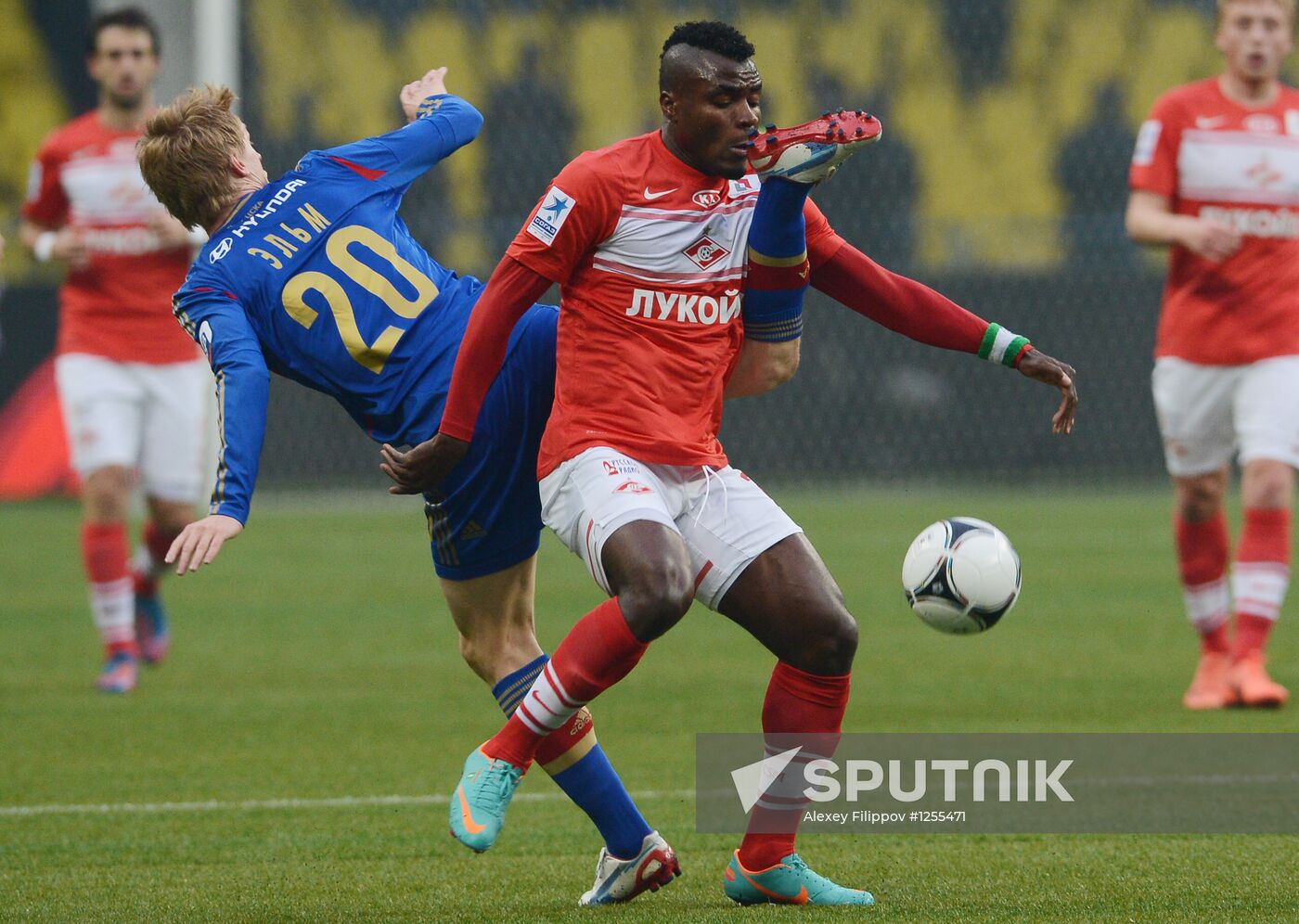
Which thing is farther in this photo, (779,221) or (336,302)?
(336,302)

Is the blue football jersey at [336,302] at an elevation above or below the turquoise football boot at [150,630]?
above

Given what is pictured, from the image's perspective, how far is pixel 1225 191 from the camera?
7195 mm

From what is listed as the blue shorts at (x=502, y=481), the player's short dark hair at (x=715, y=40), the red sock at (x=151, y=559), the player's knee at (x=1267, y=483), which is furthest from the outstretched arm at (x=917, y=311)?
the red sock at (x=151, y=559)

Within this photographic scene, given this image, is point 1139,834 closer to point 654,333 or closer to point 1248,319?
point 654,333

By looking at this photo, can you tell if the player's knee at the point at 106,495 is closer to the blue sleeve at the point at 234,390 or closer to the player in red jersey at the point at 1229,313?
the blue sleeve at the point at 234,390

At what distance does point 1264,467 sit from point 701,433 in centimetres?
346

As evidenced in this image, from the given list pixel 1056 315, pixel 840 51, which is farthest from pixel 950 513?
pixel 840 51

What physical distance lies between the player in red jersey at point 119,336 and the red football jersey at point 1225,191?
4011 millimetres

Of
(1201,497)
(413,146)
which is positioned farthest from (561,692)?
(1201,497)

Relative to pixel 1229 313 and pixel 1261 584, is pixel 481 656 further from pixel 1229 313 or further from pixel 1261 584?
pixel 1229 313

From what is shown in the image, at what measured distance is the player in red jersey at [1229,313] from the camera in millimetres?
7012

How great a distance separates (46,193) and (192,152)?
167 inches

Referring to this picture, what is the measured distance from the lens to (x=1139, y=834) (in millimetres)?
4734

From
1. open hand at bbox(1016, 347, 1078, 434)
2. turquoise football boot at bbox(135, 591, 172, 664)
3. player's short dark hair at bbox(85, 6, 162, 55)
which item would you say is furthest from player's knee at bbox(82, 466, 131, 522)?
open hand at bbox(1016, 347, 1078, 434)
